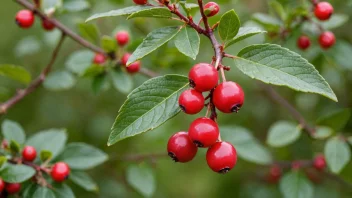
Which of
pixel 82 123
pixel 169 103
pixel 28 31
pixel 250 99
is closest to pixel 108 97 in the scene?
pixel 82 123

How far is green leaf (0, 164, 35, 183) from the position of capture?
8.93 ft

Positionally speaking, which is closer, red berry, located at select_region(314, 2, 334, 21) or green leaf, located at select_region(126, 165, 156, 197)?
red berry, located at select_region(314, 2, 334, 21)

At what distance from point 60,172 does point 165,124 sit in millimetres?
2352

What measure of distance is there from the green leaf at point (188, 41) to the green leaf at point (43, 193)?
1.31 metres

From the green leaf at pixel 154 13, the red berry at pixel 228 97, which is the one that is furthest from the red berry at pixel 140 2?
the red berry at pixel 228 97

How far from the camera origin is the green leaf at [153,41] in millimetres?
2166

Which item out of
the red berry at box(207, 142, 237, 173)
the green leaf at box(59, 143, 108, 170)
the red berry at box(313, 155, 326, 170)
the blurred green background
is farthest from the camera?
the blurred green background

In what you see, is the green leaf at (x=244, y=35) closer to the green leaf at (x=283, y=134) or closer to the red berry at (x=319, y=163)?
the green leaf at (x=283, y=134)

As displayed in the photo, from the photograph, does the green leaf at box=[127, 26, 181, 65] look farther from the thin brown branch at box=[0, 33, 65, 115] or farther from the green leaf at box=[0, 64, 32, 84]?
the green leaf at box=[0, 64, 32, 84]

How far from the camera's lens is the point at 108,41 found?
3.59m

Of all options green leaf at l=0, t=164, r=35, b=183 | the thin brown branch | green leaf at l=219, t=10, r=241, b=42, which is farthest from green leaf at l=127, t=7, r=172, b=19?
the thin brown branch

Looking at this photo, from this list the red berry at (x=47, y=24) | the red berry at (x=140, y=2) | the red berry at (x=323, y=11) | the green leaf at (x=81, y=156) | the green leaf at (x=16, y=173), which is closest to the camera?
the red berry at (x=140, y=2)

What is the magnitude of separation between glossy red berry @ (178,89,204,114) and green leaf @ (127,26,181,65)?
28 cm

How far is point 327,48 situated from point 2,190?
8.97 feet
